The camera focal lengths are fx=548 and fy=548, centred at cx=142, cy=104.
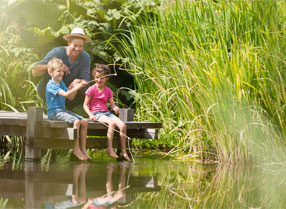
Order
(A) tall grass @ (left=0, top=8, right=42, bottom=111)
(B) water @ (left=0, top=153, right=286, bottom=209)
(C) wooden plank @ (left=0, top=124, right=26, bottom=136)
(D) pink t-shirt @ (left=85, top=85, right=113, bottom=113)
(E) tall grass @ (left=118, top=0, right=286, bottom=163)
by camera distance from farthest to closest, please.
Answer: (A) tall grass @ (left=0, top=8, right=42, bottom=111) < (C) wooden plank @ (left=0, top=124, right=26, bottom=136) < (D) pink t-shirt @ (left=85, top=85, right=113, bottom=113) < (E) tall grass @ (left=118, top=0, right=286, bottom=163) < (B) water @ (left=0, top=153, right=286, bottom=209)

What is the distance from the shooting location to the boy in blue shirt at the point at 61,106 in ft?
19.8

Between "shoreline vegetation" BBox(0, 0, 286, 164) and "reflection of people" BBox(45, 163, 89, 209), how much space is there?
4.76ft

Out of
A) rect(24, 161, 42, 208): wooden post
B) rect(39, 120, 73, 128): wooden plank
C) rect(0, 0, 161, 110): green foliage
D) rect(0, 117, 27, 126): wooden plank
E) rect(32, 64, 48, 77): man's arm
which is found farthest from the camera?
rect(0, 0, 161, 110): green foliage

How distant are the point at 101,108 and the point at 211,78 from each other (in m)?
1.42

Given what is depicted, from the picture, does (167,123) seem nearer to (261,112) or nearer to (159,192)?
(261,112)

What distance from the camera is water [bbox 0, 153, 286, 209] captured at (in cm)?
357

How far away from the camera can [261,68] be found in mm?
5801

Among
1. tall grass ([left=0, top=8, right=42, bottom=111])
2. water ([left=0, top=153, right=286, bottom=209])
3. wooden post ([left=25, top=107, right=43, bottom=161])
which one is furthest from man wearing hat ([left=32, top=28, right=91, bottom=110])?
water ([left=0, top=153, right=286, bottom=209])

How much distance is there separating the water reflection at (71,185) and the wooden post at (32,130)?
0.96ft

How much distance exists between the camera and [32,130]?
6.09 m

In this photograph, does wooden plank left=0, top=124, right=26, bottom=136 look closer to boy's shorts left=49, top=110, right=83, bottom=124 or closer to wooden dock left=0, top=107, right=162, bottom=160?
wooden dock left=0, top=107, right=162, bottom=160

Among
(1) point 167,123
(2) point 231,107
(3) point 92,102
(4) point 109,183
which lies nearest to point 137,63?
(1) point 167,123

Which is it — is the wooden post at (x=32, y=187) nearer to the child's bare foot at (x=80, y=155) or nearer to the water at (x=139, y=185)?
the water at (x=139, y=185)

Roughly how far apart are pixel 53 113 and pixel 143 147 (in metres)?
2.13
